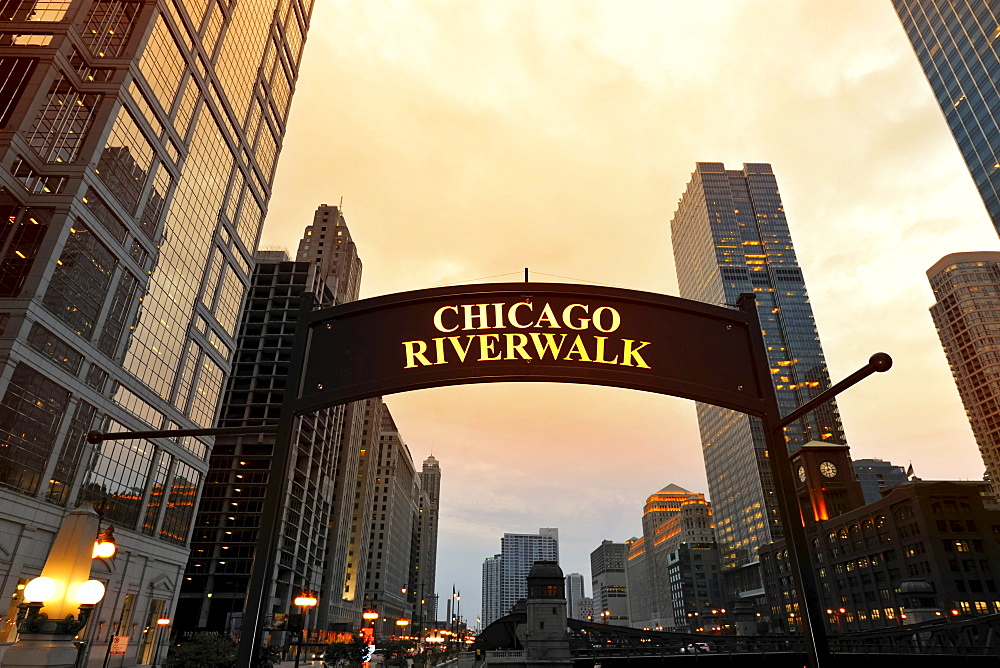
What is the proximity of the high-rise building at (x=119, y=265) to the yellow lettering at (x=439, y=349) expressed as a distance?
38.6 m

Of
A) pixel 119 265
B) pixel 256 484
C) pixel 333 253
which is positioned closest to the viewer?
pixel 119 265

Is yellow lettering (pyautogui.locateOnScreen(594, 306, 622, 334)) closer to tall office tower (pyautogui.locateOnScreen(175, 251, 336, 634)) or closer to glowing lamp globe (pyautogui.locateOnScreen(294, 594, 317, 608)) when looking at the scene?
glowing lamp globe (pyautogui.locateOnScreen(294, 594, 317, 608))

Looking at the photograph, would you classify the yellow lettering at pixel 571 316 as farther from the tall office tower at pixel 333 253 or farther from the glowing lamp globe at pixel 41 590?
the tall office tower at pixel 333 253

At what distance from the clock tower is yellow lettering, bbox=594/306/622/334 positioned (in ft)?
422

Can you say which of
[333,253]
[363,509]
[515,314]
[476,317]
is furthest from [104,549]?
[363,509]

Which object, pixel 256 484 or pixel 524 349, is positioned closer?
pixel 524 349

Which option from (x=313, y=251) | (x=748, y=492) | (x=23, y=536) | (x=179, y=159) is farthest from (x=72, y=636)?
(x=748, y=492)

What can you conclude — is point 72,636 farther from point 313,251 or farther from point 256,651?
point 313,251

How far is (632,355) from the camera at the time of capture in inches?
225

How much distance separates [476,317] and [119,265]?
4702cm

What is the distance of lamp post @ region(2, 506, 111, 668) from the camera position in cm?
623

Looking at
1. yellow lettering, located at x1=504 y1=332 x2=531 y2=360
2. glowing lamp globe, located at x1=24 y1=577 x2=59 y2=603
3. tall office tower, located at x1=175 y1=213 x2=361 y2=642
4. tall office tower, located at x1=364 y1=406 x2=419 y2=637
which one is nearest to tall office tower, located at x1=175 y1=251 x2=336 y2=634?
tall office tower, located at x1=175 y1=213 x2=361 y2=642

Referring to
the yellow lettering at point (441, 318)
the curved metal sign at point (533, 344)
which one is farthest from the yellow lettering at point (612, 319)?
the yellow lettering at point (441, 318)

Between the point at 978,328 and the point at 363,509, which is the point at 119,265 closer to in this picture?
the point at 363,509
